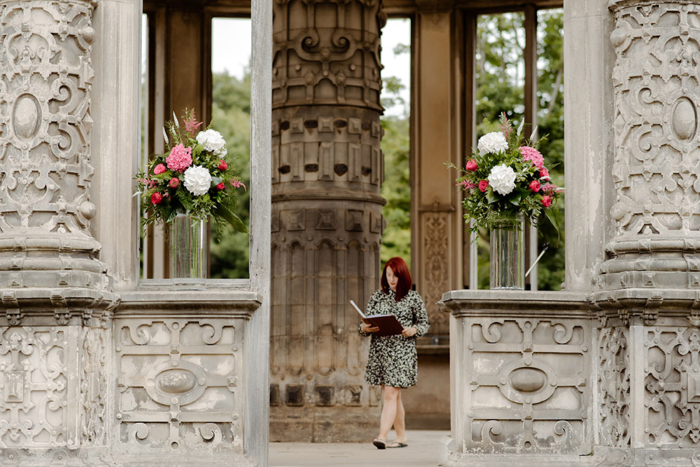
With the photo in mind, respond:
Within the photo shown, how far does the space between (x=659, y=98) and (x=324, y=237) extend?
3908 millimetres

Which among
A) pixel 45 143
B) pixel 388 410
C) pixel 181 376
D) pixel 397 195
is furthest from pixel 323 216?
pixel 397 195

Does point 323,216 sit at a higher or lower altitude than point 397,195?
lower

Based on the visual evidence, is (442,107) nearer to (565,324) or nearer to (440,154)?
(440,154)

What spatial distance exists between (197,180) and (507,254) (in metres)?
2.02

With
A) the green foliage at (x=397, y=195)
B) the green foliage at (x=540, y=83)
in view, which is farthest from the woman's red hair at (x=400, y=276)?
the green foliage at (x=397, y=195)

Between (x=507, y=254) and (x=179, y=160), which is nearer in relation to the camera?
(x=179, y=160)

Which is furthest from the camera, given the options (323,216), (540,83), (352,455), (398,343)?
(540,83)

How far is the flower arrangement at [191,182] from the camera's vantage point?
25.4 ft

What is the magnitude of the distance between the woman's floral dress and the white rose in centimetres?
238

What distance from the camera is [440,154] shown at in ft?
45.3

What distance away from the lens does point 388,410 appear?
958 centimetres

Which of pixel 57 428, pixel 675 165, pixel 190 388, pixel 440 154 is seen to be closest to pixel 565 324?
pixel 675 165

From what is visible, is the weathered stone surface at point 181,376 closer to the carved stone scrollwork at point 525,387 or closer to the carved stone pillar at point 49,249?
the carved stone pillar at point 49,249

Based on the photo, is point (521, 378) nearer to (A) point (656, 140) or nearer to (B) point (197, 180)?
(A) point (656, 140)
